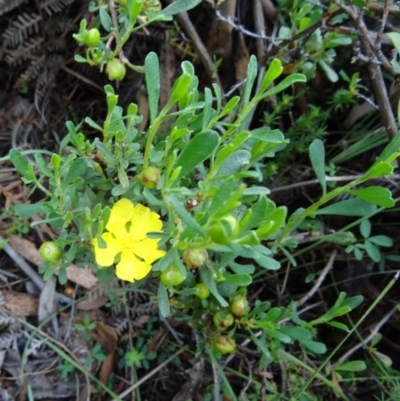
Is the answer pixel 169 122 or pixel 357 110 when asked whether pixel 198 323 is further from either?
pixel 357 110

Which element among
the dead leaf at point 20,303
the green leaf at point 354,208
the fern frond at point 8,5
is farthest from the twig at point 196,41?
the dead leaf at point 20,303

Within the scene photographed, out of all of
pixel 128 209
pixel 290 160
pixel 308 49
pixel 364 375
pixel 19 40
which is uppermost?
pixel 19 40

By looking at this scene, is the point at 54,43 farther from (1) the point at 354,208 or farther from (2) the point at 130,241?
(1) the point at 354,208

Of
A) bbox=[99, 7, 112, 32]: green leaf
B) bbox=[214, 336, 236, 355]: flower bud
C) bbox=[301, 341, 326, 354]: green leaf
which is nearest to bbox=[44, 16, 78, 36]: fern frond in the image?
bbox=[99, 7, 112, 32]: green leaf

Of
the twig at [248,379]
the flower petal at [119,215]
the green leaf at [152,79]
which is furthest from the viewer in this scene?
the twig at [248,379]

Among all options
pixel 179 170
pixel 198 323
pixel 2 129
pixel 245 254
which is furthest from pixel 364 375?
pixel 2 129

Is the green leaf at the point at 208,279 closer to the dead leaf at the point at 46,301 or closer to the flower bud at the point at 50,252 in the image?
the flower bud at the point at 50,252
